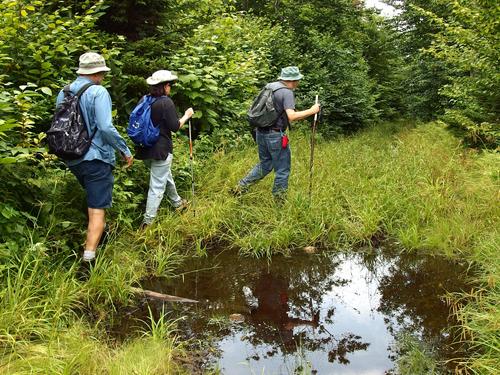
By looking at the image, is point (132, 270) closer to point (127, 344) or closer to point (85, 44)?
point (127, 344)

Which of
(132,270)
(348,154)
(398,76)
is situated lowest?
(398,76)

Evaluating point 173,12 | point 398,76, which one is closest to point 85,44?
point 173,12

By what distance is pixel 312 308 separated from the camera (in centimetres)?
458

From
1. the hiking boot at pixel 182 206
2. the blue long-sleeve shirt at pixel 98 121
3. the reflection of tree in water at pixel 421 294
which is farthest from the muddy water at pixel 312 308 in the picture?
the blue long-sleeve shirt at pixel 98 121

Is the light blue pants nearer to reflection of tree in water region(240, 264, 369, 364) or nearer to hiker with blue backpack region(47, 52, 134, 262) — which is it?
hiker with blue backpack region(47, 52, 134, 262)

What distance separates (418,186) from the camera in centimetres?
702

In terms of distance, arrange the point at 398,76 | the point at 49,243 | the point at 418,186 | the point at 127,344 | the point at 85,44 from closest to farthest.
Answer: the point at 127,344 → the point at 49,243 → the point at 85,44 → the point at 418,186 → the point at 398,76

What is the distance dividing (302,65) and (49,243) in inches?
404

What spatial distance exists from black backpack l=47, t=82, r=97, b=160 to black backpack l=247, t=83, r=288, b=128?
8.30ft

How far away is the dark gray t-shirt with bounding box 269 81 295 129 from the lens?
6.18 m

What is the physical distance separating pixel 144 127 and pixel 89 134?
3.59ft

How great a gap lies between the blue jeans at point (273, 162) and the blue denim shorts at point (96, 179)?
2.41 metres

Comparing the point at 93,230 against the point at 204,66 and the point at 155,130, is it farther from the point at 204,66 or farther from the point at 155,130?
the point at 204,66

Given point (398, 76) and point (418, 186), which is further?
point (398, 76)
